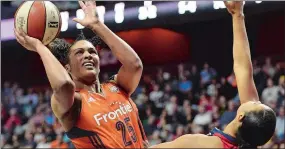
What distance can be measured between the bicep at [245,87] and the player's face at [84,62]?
98 centimetres

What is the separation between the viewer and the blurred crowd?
988 cm

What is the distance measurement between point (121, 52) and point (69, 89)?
629mm

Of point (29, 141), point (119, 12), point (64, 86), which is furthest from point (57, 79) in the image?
point (29, 141)

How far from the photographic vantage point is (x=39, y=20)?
145 inches

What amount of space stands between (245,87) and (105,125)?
96 cm

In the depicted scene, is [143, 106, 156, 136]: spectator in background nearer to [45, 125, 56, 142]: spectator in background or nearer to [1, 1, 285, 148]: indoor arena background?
[1, 1, 285, 148]: indoor arena background

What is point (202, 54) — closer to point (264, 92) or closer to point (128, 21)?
point (128, 21)

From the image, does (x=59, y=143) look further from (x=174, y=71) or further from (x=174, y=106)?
(x=174, y=71)

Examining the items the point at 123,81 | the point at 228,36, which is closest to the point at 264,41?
the point at 228,36

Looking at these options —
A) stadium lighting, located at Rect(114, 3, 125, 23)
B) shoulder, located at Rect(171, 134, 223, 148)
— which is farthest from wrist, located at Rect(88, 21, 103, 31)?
stadium lighting, located at Rect(114, 3, 125, 23)

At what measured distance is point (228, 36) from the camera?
45.7ft

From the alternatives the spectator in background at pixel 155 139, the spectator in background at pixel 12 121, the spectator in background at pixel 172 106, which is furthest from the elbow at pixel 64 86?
the spectator in background at pixel 12 121

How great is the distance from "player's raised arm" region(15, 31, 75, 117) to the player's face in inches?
14.9

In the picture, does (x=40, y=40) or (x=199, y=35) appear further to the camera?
(x=199, y=35)
